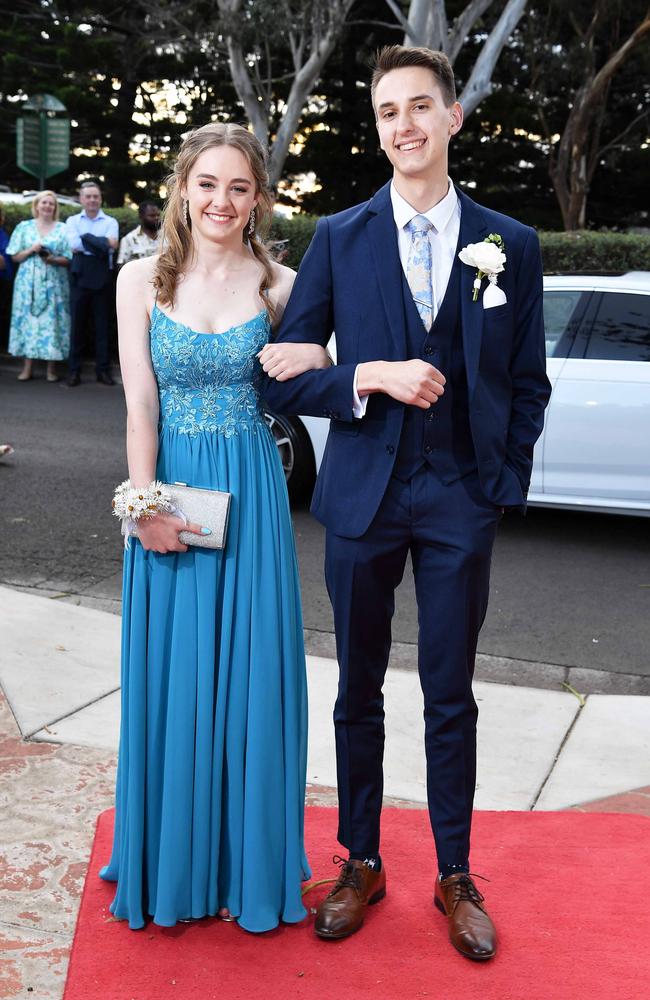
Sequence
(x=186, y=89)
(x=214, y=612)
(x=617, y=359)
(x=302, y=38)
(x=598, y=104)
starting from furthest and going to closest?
(x=186, y=89) → (x=598, y=104) → (x=302, y=38) → (x=617, y=359) → (x=214, y=612)

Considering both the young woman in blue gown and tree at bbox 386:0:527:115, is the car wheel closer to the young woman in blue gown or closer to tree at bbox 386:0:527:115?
the young woman in blue gown

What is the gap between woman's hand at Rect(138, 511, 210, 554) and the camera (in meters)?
3.12

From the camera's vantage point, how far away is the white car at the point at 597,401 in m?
7.12

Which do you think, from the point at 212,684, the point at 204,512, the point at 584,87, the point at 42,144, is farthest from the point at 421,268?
the point at 584,87

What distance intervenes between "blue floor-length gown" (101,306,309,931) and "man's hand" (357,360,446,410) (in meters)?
0.43

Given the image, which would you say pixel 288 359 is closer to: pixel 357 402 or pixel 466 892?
pixel 357 402

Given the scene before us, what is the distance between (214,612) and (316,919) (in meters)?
0.90

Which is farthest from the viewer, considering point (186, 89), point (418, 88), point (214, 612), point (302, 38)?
point (186, 89)

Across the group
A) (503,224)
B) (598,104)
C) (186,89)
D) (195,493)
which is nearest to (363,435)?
(195,493)

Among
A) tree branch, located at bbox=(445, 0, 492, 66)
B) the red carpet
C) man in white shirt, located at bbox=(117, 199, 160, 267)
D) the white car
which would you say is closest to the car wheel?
the white car

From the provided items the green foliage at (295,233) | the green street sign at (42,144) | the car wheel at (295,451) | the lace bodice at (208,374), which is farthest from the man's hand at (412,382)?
the green street sign at (42,144)

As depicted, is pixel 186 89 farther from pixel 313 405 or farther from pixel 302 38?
pixel 313 405

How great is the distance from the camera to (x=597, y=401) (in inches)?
282

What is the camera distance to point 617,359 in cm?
726
